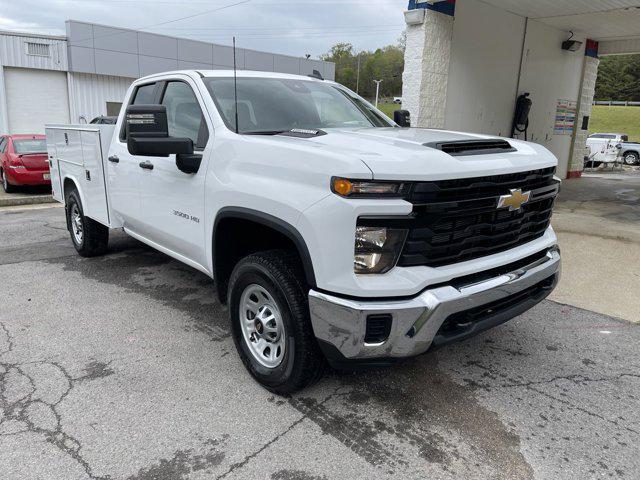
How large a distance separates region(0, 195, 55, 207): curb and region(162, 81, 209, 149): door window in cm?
892

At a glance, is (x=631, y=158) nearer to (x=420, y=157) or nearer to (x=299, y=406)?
(x=420, y=157)

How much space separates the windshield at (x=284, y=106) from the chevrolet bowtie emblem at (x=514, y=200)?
155 cm

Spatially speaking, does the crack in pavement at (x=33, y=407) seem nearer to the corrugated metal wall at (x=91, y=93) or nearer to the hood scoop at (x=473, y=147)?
the hood scoop at (x=473, y=147)

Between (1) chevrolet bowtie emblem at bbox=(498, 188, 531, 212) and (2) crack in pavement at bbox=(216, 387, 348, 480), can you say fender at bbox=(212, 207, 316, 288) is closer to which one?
(2) crack in pavement at bbox=(216, 387, 348, 480)

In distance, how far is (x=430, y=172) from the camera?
254 cm

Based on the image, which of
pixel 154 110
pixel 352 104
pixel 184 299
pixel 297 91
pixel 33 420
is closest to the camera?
pixel 33 420

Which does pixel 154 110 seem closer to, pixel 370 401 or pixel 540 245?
pixel 370 401

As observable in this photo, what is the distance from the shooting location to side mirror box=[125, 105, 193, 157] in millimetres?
3324

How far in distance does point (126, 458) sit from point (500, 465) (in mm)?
1920

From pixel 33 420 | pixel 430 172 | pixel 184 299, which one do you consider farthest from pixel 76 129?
pixel 430 172

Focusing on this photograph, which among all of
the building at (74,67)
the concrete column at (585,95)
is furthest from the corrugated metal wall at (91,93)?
the concrete column at (585,95)

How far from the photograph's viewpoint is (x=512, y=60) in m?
10.9

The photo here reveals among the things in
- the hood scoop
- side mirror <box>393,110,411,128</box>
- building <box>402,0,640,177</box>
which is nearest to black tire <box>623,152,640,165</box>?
building <box>402,0,640,177</box>

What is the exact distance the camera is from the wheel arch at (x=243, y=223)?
2688 millimetres
